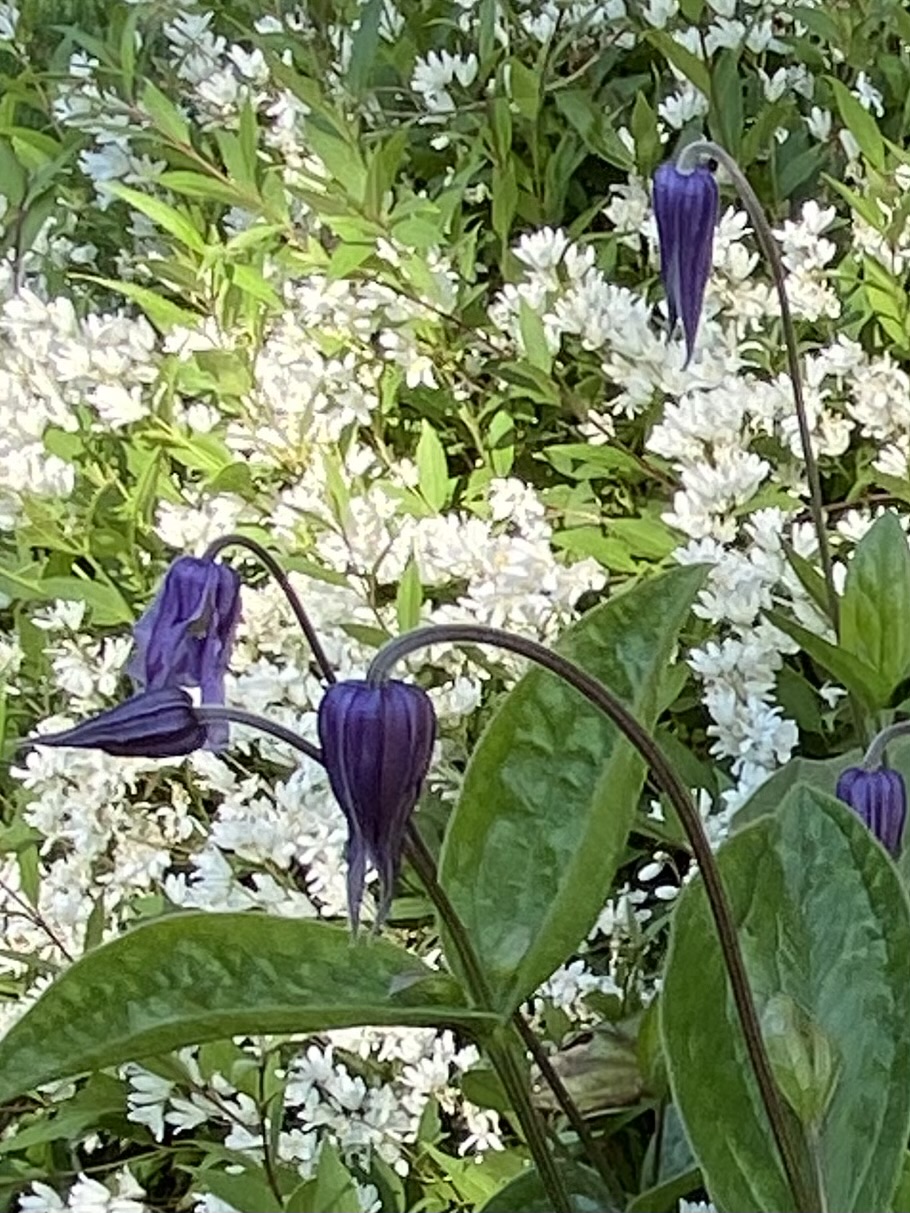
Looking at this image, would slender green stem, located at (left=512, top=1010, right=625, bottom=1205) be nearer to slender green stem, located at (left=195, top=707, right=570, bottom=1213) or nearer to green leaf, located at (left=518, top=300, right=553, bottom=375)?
slender green stem, located at (left=195, top=707, right=570, bottom=1213)

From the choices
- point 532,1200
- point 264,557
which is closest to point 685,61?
Result: point 264,557

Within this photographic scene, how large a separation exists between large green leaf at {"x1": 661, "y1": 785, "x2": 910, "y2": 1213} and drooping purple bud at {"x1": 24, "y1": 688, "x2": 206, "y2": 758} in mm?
156

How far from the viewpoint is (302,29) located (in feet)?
3.94

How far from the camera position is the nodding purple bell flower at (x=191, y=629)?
0.61 m

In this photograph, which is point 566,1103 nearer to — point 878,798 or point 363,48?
point 878,798

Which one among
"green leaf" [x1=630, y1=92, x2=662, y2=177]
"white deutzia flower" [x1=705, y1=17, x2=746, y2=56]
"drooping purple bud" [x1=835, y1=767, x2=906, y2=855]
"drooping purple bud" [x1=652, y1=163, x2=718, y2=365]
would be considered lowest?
"drooping purple bud" [x1=835, y1=767, x2=906, y2=855]

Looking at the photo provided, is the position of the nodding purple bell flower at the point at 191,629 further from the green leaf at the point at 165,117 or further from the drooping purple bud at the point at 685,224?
the green leaf at the point at 165,117

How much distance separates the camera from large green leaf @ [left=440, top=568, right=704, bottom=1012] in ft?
1.97

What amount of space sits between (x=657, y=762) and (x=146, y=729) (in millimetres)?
160

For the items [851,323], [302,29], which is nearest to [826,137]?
[851,323]

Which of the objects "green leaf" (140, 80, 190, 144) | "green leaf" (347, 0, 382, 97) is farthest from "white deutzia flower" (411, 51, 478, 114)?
"green leaf" (140, 80, 190, 144)

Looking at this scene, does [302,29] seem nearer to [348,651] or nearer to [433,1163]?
[348,651]

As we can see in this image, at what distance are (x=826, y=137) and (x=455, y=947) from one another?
67 cm

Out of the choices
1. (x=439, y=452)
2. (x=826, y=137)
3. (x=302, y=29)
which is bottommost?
(x=439, y=452)
